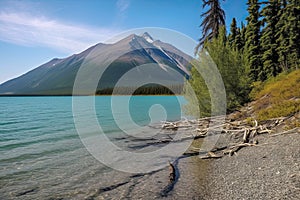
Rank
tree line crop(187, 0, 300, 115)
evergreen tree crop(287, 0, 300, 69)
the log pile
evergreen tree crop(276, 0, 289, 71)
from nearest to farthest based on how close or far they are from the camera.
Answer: the log pile → tree line crop(187, 0, 300, 115) → evergreen tree crop(287, 0, 300, 69) → evergreen tree crop(276, 0, 289, 71)

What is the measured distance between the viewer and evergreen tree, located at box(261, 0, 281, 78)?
125 feet

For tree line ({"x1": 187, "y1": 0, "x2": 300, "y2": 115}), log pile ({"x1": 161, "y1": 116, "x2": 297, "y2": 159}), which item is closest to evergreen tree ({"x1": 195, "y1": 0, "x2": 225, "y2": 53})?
tree line ({"x1": 187, "y1": 0, "x2": 300, "y2": 115})

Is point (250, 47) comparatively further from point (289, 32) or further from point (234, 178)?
point (234, 178)

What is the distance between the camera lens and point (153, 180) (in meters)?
10.4

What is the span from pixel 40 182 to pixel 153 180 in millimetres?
5695

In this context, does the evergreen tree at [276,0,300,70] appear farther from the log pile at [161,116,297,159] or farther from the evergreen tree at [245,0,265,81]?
the log pile at [161,116,297,159]

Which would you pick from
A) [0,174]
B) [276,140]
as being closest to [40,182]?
[0,174]

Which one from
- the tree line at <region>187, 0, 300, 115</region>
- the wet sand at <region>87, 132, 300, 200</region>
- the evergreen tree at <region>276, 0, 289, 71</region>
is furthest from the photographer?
the evergreen tree at <region>276, 0, 289, 71</region>

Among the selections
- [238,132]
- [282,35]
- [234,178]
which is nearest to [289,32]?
[282,35]

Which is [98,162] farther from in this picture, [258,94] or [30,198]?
[258,94]

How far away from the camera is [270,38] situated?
38.1 m

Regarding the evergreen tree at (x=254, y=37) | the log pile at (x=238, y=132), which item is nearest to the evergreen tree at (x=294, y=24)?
the evergreen tree at (x=254, y=37)

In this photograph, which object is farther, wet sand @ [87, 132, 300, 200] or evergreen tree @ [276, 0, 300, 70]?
evergreen tree @ [276, 0, 300, 70]

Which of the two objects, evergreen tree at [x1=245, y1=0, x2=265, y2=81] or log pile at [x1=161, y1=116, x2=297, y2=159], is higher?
evergreen tree at [x1=245, y1=0, x2=265, y2=81]
